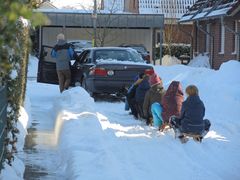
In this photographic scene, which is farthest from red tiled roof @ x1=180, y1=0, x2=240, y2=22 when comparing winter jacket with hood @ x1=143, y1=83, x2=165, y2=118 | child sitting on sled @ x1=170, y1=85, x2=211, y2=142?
child sitting on sled @ x1=170, y1=85, x2=211, y2=142

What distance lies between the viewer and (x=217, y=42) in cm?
2756

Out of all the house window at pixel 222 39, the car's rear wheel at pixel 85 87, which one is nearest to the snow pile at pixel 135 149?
the car's rear wheel at pixel 85 87

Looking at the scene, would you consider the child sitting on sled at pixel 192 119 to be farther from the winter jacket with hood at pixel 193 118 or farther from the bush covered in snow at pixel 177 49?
the bush covered in snow at pixel 177 49

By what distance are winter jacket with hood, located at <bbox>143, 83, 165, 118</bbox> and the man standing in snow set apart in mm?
5435

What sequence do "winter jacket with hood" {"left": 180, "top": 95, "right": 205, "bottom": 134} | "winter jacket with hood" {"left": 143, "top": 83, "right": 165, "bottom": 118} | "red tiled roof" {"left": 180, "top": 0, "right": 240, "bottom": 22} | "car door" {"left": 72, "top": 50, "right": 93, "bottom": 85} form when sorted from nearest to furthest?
1. "winter jacket with hood" {"left": 180, "top": 95, "right": 205, "bottom": 134}
2. "winter jacket with hood" {"left": 143, "top": 83, "right": 165, "bottom": 118}
3. "car door" {"left": 72, "top": 50, "right": 93, "bottom": 85}
4. "red tiled roof" {"left": 180, "top": 0, "right": 240, "bottom": 22}

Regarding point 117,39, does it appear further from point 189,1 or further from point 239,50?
point 239,50

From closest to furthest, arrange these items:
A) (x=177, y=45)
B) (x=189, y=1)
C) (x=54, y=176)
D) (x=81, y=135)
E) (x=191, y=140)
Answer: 1. (x=54, y=176)
2. (x=81, y=135)
3. (x=191, y=140)
4. (x=177, y=45)
5. (x=189, y=1)

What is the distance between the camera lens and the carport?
128 ft

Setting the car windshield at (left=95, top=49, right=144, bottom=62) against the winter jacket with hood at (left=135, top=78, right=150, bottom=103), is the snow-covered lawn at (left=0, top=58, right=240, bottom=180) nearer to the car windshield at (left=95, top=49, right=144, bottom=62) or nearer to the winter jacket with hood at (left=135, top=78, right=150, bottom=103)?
the winter jacket with hood at (left=135, top=78, right=150, bottom=103)

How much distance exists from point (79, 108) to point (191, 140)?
2.87 m

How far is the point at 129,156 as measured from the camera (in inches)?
298

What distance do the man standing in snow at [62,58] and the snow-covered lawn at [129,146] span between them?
7.22 ft

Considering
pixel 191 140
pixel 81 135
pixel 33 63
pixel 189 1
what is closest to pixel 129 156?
pixel 81 135

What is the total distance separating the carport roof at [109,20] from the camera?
Result: 3900 cm
